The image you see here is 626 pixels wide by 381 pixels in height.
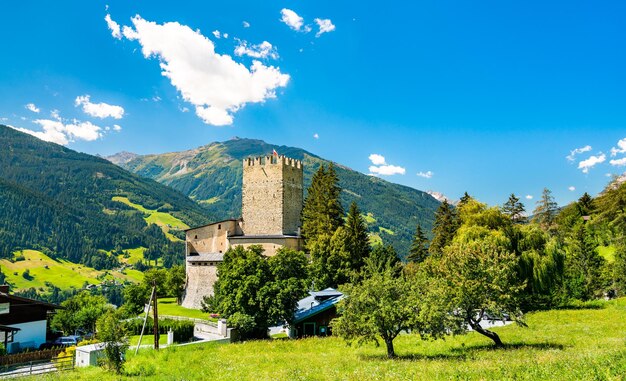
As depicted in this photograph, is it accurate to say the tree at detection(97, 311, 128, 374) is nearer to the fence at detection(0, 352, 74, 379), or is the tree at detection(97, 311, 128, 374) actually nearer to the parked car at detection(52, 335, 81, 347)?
the fence at detection(0, 352, 74, 379)

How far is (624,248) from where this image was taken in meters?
47.6

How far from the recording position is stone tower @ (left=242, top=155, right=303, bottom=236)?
59.2 metres

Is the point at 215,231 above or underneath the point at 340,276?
above

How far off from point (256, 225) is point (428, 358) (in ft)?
130

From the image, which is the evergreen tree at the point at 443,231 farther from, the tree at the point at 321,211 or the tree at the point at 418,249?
the tree at the point at 321,211

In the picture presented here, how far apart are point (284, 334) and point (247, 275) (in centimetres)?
745

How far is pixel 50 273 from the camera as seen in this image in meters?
172

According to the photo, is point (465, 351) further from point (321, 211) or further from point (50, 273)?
point (50, 273)

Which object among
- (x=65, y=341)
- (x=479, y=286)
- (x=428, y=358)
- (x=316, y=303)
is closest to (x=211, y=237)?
(x=65, y=341)

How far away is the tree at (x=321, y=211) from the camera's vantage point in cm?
5423

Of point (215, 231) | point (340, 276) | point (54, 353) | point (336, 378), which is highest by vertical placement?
point (215, 231)

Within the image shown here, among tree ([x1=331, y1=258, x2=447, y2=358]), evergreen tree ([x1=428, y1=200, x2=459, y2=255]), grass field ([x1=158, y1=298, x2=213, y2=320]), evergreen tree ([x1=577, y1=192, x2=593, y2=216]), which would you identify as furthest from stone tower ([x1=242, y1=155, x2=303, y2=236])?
evergreen tree ([x1=577, y1=192, x2=593, y2=216])

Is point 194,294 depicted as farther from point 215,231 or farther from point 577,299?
point 577,299

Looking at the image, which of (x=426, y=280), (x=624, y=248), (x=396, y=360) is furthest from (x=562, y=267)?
(x=396, y=360)
